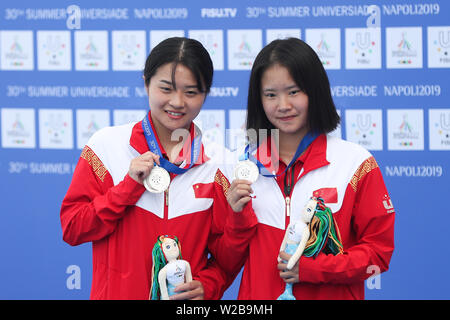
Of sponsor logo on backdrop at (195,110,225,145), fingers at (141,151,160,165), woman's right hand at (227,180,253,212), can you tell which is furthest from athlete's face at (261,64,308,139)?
sponsor logo on backdrop at (195,110,225,145)

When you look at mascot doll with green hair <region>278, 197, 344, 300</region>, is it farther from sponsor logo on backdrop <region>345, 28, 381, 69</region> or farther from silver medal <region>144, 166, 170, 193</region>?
sponsor logo on backdrop <region>345, 28, 381, 69</region>

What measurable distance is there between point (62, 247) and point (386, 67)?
2111mm

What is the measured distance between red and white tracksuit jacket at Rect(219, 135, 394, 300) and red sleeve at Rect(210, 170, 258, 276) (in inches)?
0.6

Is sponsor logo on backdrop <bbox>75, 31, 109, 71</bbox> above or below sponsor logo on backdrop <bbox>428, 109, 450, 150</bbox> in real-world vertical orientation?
above

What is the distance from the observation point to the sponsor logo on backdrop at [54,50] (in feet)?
10.4

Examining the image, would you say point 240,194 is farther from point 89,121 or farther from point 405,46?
point 89,121

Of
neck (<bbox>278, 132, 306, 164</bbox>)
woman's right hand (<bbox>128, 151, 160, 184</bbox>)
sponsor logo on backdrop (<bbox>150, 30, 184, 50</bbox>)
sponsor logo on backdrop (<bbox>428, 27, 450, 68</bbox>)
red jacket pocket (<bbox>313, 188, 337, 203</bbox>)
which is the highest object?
sponsor logo on backdrop (<bbox>150, 30, 184, 50</bbox>)

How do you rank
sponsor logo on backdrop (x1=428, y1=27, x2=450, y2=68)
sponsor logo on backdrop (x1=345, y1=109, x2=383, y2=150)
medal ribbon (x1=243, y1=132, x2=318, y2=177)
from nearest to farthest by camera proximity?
medal ribbon (x1=243, y1=132, x2=318, y2=177)
sponsor logo on backdrop (x1=428, y1=27, x2=450, y2=68)
sponsor logo on backdrop (x1=345, y1=109, x2=383, y2=150)

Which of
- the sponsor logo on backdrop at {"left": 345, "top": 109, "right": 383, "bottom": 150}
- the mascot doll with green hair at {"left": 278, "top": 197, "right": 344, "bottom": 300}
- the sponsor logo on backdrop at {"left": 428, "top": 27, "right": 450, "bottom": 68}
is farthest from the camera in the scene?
the sponsor logo on backdrop at {"left": 345, "top": 109, "right": 383, "bottom": 150}

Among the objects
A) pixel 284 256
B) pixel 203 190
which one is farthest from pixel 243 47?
pixel 284 256

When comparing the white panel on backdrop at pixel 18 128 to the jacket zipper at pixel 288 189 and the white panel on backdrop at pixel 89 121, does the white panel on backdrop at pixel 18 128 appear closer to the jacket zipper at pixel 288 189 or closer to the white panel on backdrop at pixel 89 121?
the white panel on backdrop at pixel 89 121

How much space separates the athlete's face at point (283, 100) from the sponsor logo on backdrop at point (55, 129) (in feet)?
5.96

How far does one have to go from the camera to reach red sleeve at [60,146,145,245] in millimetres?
1652

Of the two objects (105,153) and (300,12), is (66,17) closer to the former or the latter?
(300,12)
